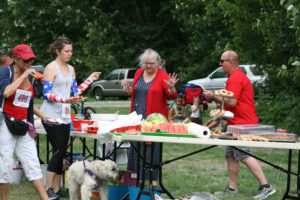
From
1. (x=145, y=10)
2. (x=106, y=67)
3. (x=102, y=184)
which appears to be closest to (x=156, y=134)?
(x=102, y=184)

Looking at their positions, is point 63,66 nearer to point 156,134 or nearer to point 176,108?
point 156,134

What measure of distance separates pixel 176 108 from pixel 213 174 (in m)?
7.22

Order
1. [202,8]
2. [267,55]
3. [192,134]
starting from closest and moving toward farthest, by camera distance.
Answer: [192,134]
[267,55]
[202,8]

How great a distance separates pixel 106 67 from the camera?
95.2 feet

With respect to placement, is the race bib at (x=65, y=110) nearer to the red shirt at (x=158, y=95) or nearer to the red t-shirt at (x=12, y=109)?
the red t-shirt at (x=12, y=109)

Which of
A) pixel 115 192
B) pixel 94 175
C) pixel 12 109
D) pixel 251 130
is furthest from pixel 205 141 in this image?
pixel 12 109

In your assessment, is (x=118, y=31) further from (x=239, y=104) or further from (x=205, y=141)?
(x=205, y=141)

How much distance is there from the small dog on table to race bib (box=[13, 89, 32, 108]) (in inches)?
39.9

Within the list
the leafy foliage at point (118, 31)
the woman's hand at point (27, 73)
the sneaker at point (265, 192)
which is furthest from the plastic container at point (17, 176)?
the leafy foliage at point (118, 31)

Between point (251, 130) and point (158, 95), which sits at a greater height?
point (158, 95)

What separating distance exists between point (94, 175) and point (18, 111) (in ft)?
3.63

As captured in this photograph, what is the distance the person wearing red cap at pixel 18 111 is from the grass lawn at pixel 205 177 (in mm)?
1447

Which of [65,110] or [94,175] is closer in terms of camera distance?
[94,175]

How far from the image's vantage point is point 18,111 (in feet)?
17.2
